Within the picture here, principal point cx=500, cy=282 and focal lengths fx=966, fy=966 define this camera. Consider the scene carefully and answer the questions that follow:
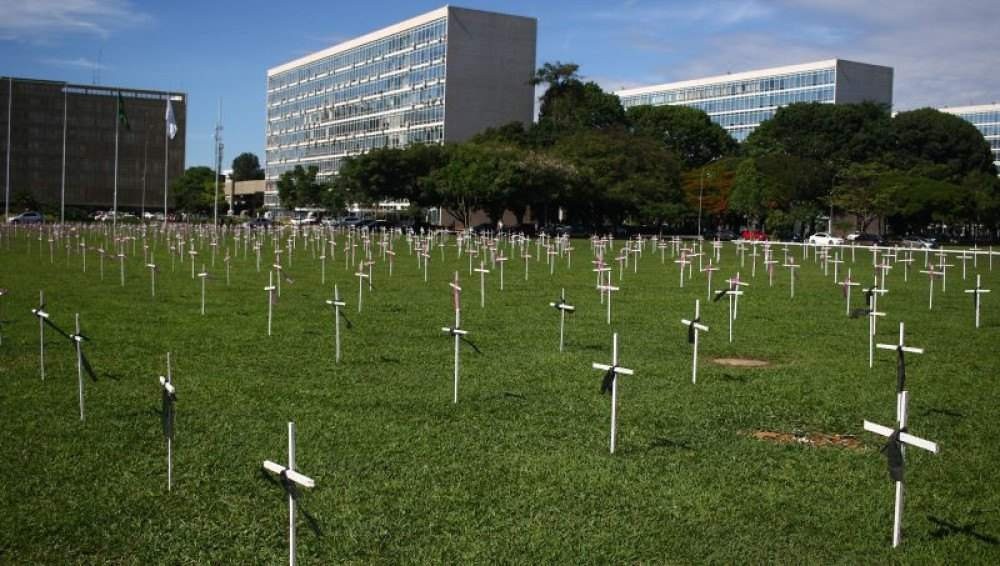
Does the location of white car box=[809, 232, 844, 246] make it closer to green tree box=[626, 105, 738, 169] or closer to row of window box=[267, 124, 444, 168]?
green tree box=[626, 105, 738, 169]

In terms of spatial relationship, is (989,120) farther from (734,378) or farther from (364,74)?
(734,378)

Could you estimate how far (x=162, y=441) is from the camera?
900cm

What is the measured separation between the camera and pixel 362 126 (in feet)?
357

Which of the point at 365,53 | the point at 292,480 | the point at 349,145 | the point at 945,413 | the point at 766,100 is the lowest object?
the point at 945,413

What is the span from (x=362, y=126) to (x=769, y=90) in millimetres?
49554

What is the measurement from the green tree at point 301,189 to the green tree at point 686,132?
3332 centimetres

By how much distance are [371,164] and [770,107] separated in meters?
63.7

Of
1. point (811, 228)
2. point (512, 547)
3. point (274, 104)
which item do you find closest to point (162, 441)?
point (512, 547)

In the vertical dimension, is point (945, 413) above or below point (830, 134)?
below

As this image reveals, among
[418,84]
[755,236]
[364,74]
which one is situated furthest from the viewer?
[364,74]

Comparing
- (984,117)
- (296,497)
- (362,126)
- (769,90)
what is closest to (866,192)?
(769,90)

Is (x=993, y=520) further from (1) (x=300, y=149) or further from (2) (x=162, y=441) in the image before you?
(1) (x=300, y=149)

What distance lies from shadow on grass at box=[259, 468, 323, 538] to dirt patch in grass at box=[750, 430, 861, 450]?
4707 millimetres

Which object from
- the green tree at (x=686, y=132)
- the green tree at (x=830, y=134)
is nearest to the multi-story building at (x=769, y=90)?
the green tree at (x=686, y=132)
